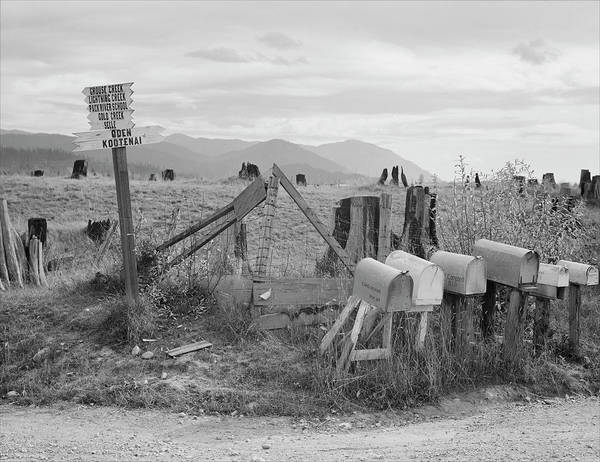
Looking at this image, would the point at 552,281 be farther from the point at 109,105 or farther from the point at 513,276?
the point at 109,105

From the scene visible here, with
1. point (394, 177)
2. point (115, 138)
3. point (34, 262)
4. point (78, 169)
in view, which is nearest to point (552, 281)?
point (115, 138)

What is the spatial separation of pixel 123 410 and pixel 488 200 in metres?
5.16

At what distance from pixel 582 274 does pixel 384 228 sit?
2531mm

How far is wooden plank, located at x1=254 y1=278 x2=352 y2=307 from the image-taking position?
709 cm

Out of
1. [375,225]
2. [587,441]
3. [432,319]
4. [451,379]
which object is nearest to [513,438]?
[587,441]

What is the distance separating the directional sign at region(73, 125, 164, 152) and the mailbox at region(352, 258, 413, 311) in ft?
9.86

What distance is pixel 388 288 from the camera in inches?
223

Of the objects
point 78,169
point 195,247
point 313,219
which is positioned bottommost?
point 195,247

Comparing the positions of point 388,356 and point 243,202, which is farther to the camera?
point 243,202

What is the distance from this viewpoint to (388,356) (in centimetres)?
600

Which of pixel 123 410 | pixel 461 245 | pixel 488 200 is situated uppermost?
pixel 488 200

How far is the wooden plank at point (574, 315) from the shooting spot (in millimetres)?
6875

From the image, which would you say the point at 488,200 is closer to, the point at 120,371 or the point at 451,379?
the point at 451,379

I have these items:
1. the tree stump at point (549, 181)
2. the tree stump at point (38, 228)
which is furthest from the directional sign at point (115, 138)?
the tree stump at point (549, 181)
